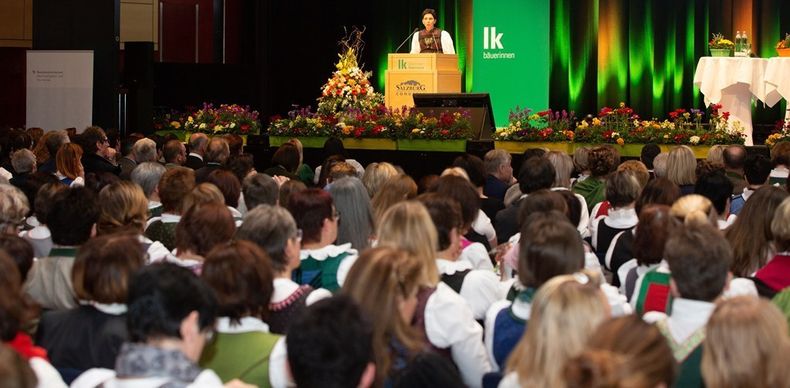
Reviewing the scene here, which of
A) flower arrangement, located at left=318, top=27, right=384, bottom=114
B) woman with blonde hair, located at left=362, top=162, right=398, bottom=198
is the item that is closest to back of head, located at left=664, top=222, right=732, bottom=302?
woman with blonde hair, located at left=362, top=162, right=398, bottom=198

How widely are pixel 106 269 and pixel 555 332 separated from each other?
1557 millimetres

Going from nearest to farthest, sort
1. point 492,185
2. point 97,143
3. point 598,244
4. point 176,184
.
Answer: point 176,184 → point 598,244 → point 492,185 → point 97,143

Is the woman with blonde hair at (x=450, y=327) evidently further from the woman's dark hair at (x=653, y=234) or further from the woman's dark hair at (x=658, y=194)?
the woman's dark hair at (x=658, y=194)

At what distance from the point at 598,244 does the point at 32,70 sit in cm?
954

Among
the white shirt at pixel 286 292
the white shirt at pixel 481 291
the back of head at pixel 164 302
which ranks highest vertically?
the back of head at pixel 164 302

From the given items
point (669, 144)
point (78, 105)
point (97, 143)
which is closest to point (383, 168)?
point (97, 143)

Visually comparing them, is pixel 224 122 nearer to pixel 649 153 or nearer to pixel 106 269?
pixel 649 153

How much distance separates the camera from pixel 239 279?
11.7 ft

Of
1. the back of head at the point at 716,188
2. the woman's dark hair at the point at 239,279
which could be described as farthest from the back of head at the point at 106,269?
the back of head at the point at 716,188

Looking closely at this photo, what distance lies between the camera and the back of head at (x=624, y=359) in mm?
2279

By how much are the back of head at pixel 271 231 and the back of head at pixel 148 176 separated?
107 inches

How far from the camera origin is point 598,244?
6547 mm

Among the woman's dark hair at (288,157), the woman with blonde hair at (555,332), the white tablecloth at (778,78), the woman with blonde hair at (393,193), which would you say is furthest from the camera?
the white tablecloth at (778,78)

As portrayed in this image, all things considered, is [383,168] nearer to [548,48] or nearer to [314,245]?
[314,245]
